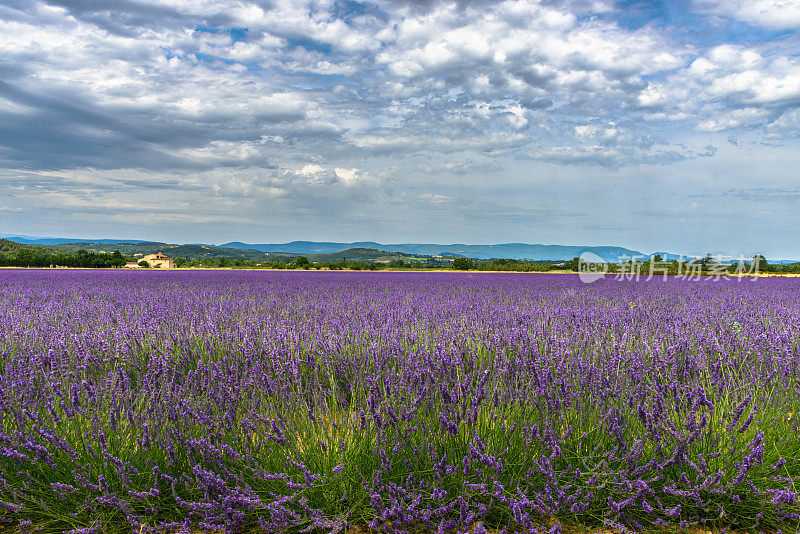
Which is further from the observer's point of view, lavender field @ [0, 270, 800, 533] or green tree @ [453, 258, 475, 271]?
green tree @ [453, 258, 475, 271]

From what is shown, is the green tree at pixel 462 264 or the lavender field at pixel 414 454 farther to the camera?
the green tree at pixel 462 264

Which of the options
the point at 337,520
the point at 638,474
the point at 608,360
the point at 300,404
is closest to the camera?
the point at 337,520

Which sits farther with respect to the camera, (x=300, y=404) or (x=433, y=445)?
(x=300, y=404)

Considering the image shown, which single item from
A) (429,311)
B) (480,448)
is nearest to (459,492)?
(480,448)

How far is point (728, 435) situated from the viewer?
2.03 metres

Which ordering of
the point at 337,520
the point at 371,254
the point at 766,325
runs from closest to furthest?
the point at 337,520
the point at 766,325
the point at 371,254

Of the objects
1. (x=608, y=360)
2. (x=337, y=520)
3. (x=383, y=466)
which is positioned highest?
(x=608, y=360)

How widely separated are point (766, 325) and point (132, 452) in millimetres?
5761

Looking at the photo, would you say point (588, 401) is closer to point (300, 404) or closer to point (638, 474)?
point (638, 474)

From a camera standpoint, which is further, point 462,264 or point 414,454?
point 462,264

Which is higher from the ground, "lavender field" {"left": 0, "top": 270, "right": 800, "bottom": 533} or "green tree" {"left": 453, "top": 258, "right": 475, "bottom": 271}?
"green tree" {"left": 453, "top": 258, "right": 475, "bottom": 271}

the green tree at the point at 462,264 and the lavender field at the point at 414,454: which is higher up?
the green tree at the point at 462,264

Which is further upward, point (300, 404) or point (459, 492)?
point (300, 404)

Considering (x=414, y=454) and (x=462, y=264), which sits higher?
(x=462, y=264)
